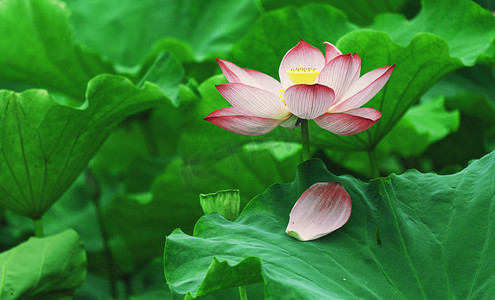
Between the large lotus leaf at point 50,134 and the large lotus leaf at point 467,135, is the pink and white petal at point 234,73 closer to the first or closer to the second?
the large lotus leaf at point 50,134

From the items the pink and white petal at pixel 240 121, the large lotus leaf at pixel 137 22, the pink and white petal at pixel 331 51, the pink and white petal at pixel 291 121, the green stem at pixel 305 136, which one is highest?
the pink and white petal at pixel 331 51

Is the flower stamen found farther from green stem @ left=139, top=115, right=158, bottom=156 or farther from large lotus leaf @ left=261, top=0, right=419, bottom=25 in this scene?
green stem @ left=139, top=115, right=158, bottom=156

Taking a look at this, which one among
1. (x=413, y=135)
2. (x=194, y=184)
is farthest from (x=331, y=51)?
(x=413, y=135)

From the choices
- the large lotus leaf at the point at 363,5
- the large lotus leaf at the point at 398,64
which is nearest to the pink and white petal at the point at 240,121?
the large lotus leaf at the point at 398,64

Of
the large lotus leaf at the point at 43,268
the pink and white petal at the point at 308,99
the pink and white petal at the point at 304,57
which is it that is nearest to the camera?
the pink and white petal at the point at 308,99

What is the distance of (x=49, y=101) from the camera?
100cm

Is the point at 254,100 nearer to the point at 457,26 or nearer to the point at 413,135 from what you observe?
the point at 457,26

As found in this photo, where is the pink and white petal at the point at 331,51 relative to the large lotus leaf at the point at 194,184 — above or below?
above

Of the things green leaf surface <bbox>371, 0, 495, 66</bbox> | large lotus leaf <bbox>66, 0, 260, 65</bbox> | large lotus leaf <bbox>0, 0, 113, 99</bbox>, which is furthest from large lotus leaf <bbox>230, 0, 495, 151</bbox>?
large lotus leaf <bbox>66, 0, 260, 65</bbox>

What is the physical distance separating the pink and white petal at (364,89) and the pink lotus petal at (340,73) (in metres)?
0.01

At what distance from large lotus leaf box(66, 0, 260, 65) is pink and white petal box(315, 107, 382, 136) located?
111 centimetres

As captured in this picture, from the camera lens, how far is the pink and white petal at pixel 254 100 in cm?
70

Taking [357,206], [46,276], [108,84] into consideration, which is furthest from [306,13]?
[46,276]

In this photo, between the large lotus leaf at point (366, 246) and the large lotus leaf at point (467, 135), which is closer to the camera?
the large lotus leaf at point (366, 246)
